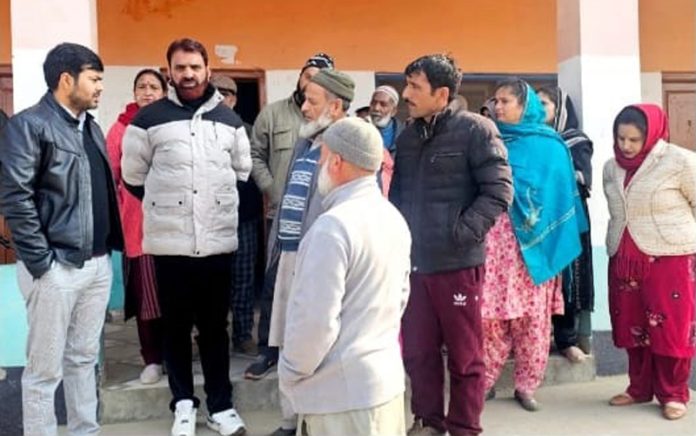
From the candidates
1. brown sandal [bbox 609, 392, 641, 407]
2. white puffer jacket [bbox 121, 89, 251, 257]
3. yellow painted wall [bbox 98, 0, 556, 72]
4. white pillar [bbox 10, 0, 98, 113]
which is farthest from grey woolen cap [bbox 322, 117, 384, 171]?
yellow painted wall [bbox 98, 0, 556, 72]

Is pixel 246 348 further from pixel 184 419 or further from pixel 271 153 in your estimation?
pixel 271 153

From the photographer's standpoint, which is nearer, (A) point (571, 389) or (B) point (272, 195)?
(B) point (272, 195)

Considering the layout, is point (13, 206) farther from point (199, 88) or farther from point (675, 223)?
point (675, 223)

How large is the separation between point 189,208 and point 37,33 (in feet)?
4.84

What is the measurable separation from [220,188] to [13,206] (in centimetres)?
100

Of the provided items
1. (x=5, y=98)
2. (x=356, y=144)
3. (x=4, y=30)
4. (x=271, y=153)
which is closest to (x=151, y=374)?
(x=271, y=153)

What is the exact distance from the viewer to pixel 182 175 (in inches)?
150

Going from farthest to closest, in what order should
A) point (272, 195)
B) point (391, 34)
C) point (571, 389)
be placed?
point (391, 34)
point (571, 389)
point (272, 195)

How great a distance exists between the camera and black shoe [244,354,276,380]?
4430mm

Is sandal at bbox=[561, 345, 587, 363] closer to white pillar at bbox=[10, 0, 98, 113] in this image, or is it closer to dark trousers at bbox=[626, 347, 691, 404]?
dark trousers at bbox=[626, 347, 691, 404]

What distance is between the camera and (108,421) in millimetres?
4289

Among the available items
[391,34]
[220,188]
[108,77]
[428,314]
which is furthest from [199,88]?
[391,34]

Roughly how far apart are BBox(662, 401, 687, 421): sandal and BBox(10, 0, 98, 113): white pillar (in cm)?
384

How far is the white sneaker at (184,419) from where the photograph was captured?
155 inches
